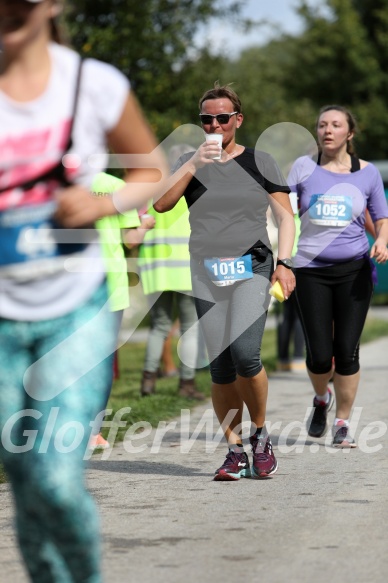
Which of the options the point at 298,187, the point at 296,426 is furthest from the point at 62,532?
the point at 296,426

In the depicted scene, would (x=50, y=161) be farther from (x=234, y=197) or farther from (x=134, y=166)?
(x=234, y=197)

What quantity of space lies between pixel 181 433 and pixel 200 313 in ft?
6.88

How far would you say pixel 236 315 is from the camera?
254 inches

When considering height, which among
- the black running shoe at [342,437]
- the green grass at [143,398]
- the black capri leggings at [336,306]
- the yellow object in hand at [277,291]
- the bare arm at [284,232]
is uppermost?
the bare arm at [284,232]

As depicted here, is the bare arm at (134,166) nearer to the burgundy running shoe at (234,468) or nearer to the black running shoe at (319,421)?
the burgundy running shoe at (234,468)

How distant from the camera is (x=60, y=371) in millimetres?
3371

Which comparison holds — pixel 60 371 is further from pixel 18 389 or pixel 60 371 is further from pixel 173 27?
pixel 173 27

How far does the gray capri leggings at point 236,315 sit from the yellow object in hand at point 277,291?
8 cm

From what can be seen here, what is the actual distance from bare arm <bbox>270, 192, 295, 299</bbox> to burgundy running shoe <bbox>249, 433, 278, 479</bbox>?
80 centimetres

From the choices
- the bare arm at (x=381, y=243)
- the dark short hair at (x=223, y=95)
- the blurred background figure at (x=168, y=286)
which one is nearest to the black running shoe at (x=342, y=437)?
the bare arm at (x=381, y=243)

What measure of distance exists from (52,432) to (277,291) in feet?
10.4

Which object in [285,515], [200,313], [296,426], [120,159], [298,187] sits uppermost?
[120,159]

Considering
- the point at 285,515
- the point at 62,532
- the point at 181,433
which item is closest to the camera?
the point at 62,532

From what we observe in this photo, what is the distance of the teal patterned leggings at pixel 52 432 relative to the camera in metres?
3.34
